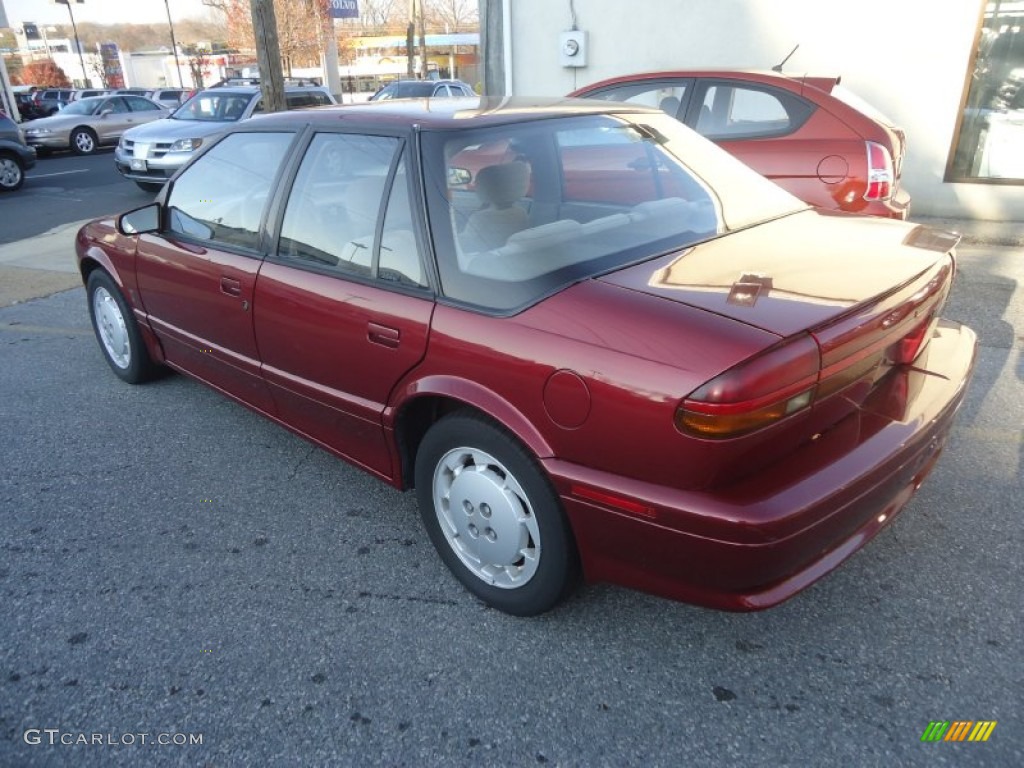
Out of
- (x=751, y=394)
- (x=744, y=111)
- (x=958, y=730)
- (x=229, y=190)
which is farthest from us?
(x=744, y=111)

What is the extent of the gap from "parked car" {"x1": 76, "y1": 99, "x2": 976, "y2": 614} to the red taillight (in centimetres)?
247

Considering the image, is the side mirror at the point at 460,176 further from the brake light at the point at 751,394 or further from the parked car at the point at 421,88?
the parked car at the point at 421,88

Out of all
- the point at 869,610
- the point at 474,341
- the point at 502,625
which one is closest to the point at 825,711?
the point at 869,610

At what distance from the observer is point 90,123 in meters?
19.7

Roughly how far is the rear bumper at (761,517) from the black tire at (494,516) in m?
0.12

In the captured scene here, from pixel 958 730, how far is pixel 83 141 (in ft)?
75.0

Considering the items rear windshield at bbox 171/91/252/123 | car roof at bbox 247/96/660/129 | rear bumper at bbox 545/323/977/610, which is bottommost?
rear bumper at bbox 545/323/977/610

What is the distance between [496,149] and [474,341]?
775 mm

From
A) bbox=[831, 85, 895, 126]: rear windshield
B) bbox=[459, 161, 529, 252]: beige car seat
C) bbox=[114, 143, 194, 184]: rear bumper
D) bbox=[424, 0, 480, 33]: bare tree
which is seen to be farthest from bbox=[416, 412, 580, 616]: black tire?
bbox=[424, 0, 480, 33]: bare tree

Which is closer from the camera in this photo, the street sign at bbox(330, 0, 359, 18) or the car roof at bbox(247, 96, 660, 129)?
the car roof at bbox(247, 96, 660, 129)

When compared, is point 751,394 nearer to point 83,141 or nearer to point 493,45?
point 493,45

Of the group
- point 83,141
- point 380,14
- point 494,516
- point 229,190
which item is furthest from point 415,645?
point 380,14

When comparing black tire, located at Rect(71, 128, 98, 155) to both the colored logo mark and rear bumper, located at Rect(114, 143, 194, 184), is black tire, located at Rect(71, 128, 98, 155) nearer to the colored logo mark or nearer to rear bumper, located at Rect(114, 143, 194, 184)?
rear bumper, located at Rect(114, 143, 194, 184)

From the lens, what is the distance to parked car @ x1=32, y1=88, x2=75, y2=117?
29.7 m
